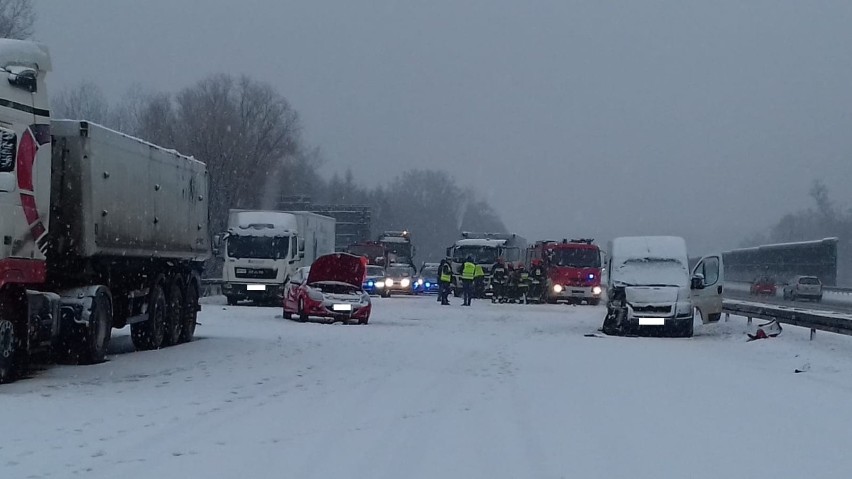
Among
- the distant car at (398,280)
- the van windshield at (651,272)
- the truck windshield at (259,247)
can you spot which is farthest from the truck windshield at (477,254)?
the van windshield at (651,272)

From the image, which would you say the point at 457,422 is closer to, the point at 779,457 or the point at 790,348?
the point at 779,457

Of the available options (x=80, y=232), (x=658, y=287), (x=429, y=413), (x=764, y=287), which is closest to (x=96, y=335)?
(x=80, y=232)

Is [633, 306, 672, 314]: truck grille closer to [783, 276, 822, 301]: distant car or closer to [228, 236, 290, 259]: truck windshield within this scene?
[228, 236, 290, 259]: truck windshield

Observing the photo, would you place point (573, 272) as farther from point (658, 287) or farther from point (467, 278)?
point (658, 287)

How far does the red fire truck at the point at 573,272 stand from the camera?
46125 mm

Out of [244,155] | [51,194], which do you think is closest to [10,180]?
[51,194]

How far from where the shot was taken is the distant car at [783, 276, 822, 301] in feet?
197

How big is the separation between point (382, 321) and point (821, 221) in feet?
394

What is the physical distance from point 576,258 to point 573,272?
86cm

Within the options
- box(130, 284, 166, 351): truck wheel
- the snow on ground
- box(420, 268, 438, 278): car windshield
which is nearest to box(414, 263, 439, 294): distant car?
box(420, 268, 438, 278): car windshield

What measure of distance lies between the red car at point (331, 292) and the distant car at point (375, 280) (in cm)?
2129

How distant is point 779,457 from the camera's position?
8750 mm

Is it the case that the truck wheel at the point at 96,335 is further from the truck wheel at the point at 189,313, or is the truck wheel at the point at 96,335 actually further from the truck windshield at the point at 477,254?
the truck windshield at the point at 477,254

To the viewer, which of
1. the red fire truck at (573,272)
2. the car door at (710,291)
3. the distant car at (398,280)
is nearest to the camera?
the car door at (710,291)
